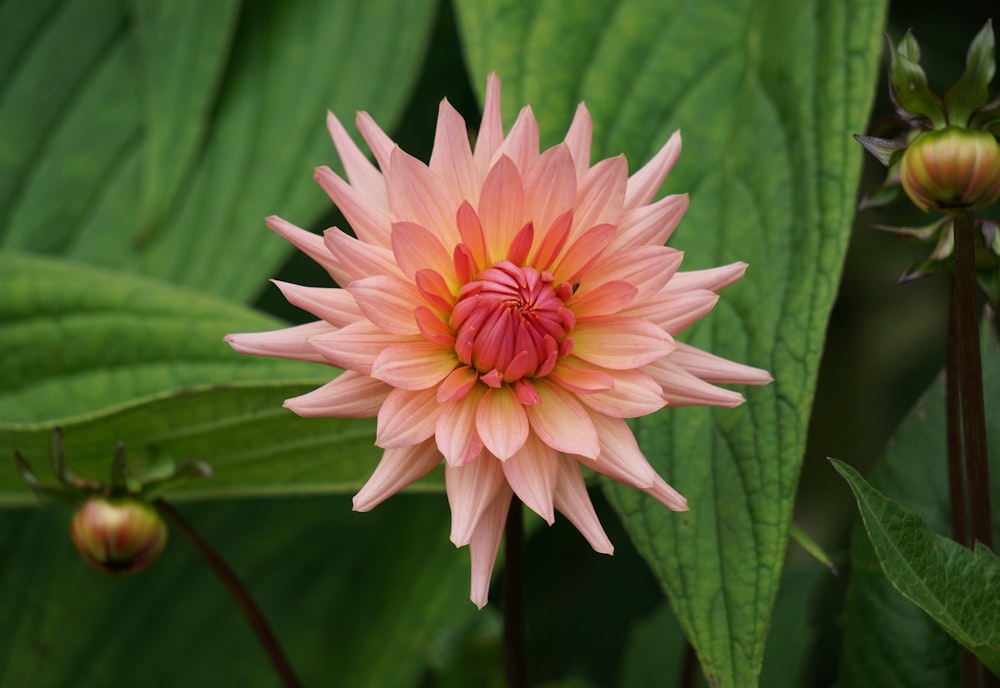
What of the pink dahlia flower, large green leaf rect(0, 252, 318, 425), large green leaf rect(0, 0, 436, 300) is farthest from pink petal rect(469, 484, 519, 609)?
large green leaf rect(0, 0, 436, 300)

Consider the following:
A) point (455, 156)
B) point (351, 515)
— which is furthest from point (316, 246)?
point (351, 515)

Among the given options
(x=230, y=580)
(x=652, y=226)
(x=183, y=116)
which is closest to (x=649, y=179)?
(x=652, y=226)

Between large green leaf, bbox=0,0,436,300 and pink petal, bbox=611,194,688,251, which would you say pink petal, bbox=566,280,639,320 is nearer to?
pink petal, bbox=611,194,688,251

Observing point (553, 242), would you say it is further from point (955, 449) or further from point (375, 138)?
point (955, 449)

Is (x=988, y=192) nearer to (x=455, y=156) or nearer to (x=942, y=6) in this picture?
(x=455, y=156)

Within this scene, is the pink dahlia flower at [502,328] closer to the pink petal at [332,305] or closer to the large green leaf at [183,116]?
the pink petal at [332,305]

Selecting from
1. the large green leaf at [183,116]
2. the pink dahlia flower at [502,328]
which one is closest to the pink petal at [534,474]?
the pink dahlia flower at [502,328]
